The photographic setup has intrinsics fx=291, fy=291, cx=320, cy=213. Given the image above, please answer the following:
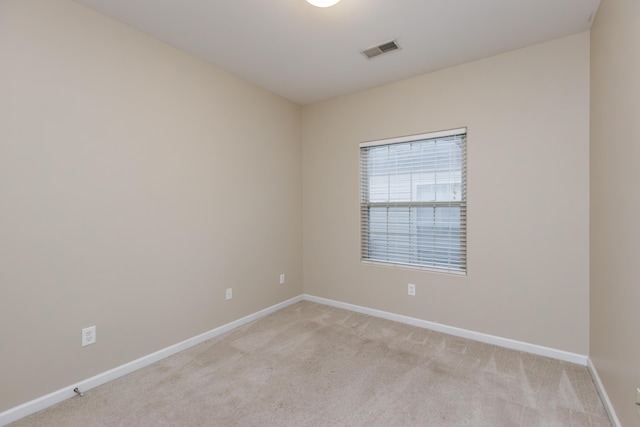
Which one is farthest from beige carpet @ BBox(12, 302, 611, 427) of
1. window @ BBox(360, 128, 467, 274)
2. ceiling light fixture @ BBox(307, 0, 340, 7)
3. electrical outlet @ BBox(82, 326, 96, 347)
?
ceiling light fixture @ BBox(307, 0, 340, 7)

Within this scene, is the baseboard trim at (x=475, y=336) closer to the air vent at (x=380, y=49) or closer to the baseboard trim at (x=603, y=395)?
the baseboard trim at (x=603, y=395)

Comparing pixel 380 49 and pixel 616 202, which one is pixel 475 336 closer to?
pixel 616 202

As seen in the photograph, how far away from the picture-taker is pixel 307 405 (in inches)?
74.3

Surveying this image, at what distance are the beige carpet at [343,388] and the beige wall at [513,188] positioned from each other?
1.18 ft

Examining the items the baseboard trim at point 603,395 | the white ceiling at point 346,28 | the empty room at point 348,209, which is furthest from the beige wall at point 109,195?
the baseboard trim at point 603,395

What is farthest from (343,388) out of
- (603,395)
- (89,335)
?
(89,335)

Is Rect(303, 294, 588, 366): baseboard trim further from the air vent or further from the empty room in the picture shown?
the air vent

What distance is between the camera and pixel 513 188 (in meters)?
2.59

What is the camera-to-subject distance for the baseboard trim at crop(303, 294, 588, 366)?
238cm

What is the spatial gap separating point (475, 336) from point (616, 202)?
5.46 feet

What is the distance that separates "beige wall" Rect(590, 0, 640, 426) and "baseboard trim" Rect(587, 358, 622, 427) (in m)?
0.05

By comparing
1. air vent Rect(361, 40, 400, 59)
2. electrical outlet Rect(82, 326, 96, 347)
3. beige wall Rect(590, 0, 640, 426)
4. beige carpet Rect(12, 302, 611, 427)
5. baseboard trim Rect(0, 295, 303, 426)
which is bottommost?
beige carpet Rect(12, 302, 611, 427)

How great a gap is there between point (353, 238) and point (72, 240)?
265cm

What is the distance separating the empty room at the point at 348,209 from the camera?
5.82 feet
